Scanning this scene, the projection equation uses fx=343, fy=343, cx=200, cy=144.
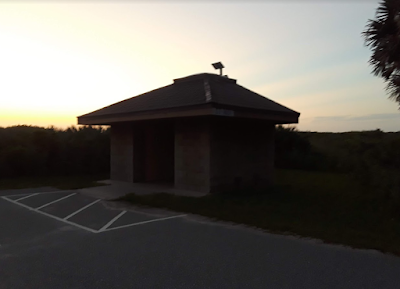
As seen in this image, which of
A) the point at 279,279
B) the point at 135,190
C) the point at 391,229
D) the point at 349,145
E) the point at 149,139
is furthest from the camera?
the point at 149,139

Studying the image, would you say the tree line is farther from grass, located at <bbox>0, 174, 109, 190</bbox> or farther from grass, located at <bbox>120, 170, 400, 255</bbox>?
grass, located at <bbox>0, 174, 109, 190</bbox>

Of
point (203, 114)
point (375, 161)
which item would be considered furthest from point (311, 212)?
point (203, 114)

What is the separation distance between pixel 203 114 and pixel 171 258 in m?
5.86

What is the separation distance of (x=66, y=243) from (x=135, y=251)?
1479 millimetres

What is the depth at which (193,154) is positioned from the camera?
1210 cm

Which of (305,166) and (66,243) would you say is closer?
(66,243)

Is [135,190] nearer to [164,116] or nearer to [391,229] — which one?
[164,116]

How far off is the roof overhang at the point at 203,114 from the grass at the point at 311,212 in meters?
2.66

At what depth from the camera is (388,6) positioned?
8.78 m

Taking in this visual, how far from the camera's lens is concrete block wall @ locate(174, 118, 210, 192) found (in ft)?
38.3

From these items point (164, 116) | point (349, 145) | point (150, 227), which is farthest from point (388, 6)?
point (150, 227)

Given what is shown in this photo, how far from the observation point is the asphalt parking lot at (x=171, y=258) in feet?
14.5

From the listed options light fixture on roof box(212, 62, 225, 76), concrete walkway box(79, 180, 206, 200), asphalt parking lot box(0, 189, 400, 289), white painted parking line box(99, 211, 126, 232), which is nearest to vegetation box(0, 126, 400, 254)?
asphalt parking lot box(0, 189, 400, 289)

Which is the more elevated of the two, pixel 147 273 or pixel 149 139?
pixel 149 139
